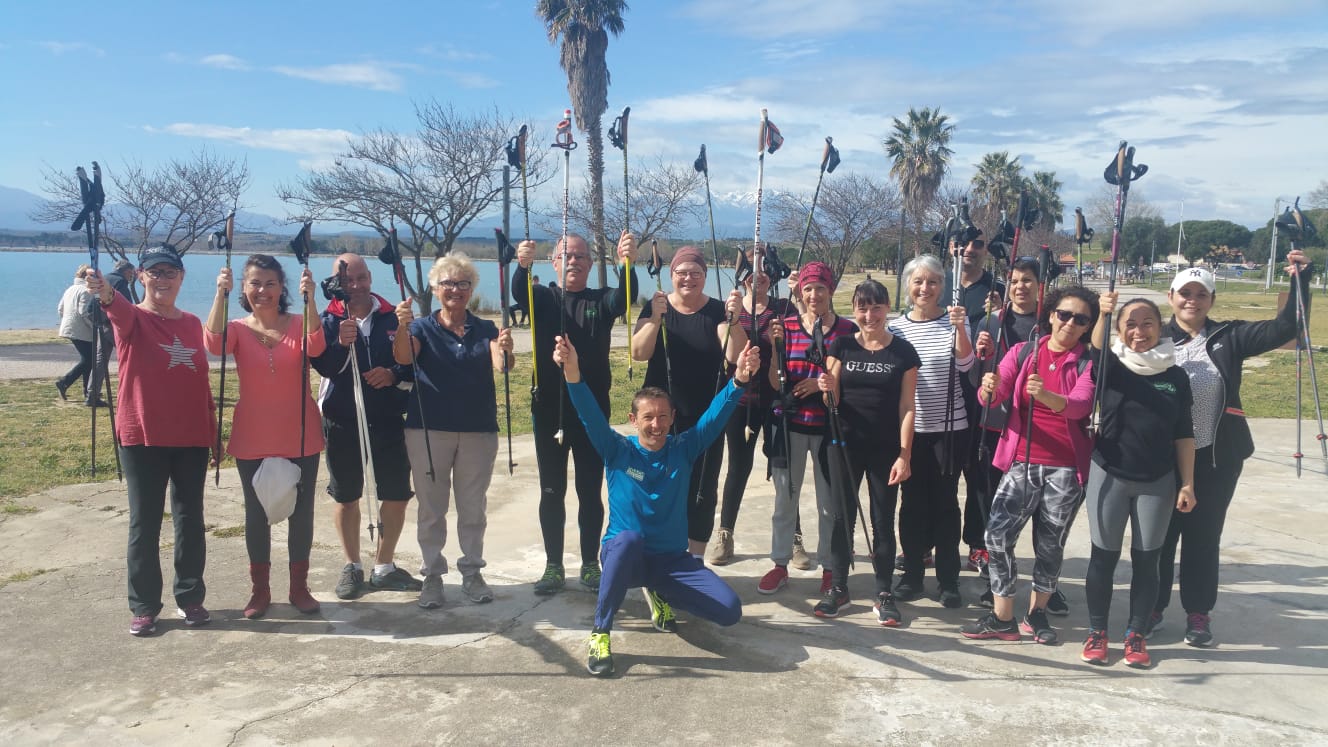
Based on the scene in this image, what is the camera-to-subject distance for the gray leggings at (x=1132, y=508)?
13.1 ft

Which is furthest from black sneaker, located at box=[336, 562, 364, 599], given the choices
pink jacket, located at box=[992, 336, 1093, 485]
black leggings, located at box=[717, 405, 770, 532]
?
pink jacket, located at box=[992, 336, 1093, 485]

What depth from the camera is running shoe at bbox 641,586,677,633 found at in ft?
14.5

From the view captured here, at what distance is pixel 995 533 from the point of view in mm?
4312

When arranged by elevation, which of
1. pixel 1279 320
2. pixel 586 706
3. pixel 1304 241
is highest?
pixel 1304 241

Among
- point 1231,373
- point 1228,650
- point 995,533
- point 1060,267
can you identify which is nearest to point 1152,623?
point 1228,650

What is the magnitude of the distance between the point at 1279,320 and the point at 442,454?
14.2 ft

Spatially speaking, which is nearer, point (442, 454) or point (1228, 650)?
point (1228, 650)

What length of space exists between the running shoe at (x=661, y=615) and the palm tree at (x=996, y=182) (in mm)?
40518

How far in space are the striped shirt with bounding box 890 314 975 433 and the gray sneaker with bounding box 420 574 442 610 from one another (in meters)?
2.76

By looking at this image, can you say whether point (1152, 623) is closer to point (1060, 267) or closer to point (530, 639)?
point (1060, 267)

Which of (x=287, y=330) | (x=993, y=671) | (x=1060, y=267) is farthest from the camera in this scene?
(x=1060, y=267)

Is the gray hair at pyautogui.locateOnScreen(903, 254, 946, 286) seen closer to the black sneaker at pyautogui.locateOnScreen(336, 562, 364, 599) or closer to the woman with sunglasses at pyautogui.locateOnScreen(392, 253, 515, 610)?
the woman with sunglasses at pyautogui.locateOnScreen(392, 253, 515, 610)

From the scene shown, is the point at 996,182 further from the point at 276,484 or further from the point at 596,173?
the point at 276,484

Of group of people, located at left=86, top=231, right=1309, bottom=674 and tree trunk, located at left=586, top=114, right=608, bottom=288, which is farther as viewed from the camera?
tree trunk, located at left=586, top=114, right=608, bottom=288
